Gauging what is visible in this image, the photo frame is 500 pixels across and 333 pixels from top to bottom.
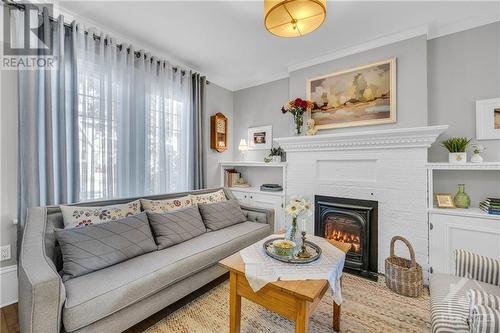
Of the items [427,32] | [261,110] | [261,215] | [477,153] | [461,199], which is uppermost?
[427,32]

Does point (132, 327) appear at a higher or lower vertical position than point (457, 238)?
lower

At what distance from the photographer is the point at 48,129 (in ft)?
6.52

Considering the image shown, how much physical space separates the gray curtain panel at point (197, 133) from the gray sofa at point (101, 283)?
1.28 metres

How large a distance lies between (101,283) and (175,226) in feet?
2.72

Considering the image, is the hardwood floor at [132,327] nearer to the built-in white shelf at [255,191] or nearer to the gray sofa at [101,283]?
the gray sofa at [101,283]

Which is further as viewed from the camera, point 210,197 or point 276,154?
point 276,154

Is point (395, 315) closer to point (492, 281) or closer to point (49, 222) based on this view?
point (492, 281)

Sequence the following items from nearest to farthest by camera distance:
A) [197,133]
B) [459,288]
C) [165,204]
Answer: [459,288] < [165,204] < [197,133]

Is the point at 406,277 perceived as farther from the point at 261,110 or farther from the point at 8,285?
the point at 8,285

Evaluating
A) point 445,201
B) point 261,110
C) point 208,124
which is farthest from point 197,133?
point 445,201

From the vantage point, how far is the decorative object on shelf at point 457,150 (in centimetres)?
217

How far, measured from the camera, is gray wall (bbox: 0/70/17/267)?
1.87 m

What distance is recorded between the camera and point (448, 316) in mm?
1154

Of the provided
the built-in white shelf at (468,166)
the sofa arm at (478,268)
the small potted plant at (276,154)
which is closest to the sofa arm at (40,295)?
the sofa arm at (478,268)
